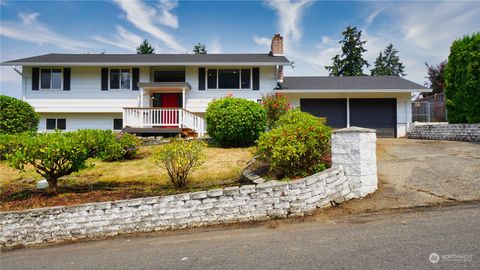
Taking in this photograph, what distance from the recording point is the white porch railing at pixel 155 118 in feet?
51.2

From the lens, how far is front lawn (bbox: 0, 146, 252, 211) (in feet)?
22.1

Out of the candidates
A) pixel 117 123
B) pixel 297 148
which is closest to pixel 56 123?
pixel 117 123

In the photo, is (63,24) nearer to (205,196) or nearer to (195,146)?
(195,146)

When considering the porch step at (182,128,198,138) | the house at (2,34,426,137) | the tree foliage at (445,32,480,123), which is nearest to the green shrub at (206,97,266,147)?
the porch step at (182,128,198,138)

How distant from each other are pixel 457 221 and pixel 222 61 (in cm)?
1523

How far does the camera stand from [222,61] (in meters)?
18.0

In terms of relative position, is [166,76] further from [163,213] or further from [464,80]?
[464,80]

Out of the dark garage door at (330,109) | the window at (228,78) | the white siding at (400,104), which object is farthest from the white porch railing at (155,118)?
the white siding at (400,104)

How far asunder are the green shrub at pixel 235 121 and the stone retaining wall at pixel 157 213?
6299mm

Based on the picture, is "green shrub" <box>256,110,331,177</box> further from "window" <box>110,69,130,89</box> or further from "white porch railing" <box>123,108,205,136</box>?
"window" <box>110,69,130,89</box>

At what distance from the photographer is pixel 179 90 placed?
1823cm

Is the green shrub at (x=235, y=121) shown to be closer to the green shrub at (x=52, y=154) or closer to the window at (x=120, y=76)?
the green shrub at (x=52, y=154)

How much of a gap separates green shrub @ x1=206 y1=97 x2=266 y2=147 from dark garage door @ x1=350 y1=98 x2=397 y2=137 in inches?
305

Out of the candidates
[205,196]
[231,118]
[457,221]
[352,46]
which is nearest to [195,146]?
[205,196]
